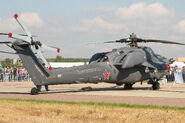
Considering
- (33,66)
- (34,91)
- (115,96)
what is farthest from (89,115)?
(34,91)

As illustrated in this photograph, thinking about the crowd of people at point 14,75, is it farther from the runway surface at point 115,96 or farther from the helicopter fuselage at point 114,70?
the helicopter fuselage at point 114,70

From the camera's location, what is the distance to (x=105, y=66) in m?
23.3

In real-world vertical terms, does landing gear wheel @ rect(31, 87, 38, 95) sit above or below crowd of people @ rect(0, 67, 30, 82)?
below

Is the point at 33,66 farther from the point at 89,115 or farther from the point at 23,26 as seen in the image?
the point at 89,115

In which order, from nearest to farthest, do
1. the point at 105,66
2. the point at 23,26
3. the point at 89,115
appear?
the point at 89,115 → the point at 23,26 → the point at 105,66

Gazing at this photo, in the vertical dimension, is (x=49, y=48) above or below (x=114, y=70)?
above

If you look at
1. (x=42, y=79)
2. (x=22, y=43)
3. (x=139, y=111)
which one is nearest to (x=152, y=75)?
(x=42, y=79)

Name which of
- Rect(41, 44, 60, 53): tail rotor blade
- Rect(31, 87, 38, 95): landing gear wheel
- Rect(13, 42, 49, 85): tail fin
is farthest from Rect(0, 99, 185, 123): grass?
Rect(31, 87, 38, 95): landing gear wheel

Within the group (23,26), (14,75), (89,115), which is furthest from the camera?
(14,75)

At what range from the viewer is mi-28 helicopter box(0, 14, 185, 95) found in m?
20.1

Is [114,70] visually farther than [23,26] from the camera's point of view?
Yes

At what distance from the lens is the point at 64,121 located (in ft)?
32.4

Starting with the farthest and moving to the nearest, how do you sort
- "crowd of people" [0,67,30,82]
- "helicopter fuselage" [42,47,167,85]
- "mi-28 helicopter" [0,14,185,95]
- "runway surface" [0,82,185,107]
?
"crowd of people" [0,67,30,82] → "helicopter fuselage" [42,47,167,85] → "mi-28 helicopter" [0,14,185,95] → "runway surface" [0,82,185,107]

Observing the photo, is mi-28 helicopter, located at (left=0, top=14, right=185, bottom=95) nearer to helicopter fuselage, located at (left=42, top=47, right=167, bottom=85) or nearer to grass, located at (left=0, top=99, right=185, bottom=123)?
helicopter fuselage, located at (left=42, top=47, right=167, bottom=85)
